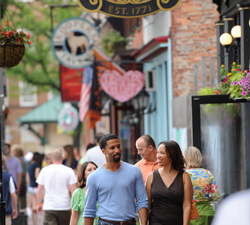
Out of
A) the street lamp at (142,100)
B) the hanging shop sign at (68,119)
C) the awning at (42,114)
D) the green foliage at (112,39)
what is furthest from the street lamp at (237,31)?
the awning at (42,114)

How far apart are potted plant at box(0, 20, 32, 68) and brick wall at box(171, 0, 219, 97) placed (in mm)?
6113

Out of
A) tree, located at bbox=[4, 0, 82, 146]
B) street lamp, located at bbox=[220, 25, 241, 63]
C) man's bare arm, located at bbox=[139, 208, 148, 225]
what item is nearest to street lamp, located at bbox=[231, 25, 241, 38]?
street lamp, located at bbox=[220, 25, 241, 63]

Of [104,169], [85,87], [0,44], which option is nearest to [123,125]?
[85,87]

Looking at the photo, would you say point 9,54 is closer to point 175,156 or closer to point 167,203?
point 175,156

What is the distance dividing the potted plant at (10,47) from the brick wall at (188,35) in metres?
6.11

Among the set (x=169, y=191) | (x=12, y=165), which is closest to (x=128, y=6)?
(x=169, y=191)

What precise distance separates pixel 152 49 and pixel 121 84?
133 centimetres

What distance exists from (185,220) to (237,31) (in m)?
4.90

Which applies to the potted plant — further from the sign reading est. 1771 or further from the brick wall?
the brick wall

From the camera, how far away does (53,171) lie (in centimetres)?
812

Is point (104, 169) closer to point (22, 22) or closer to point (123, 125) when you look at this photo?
point (123, 125)

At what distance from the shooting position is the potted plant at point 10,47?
743 cm

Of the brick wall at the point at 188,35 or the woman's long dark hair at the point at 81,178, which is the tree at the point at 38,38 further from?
the woman's long dark hair at the point at 81,178

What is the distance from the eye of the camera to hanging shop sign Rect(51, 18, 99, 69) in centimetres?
1640
